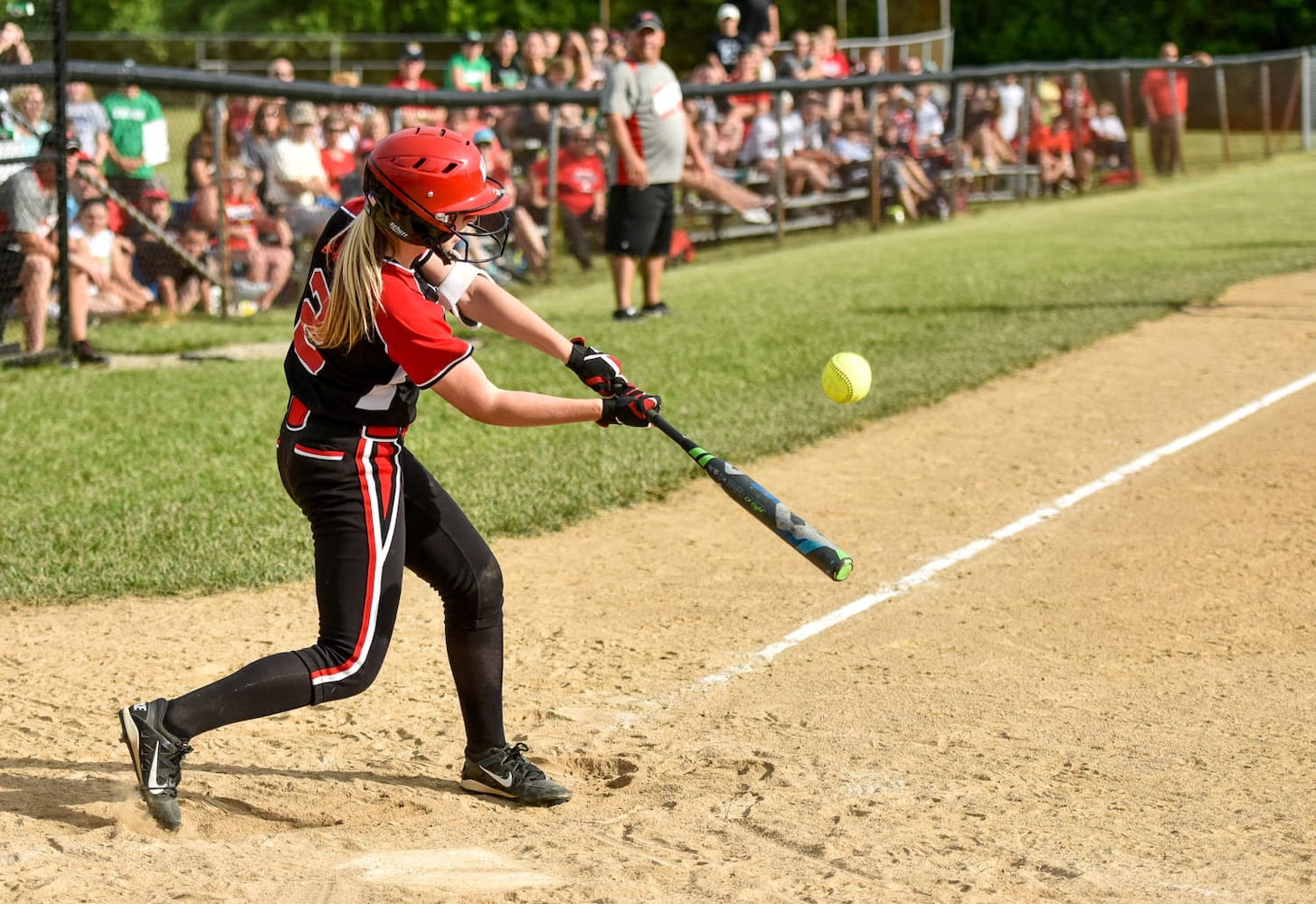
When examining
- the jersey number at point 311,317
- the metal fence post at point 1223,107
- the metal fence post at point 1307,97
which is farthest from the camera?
the metal fence post at point 1307,97

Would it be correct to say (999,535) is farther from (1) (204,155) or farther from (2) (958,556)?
(1) (204,155)

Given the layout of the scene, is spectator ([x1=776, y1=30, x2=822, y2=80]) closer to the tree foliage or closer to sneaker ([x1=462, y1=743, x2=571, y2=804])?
the tree foliage

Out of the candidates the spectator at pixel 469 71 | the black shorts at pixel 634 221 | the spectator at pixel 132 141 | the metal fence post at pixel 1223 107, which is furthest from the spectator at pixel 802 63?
the spectator at pixel 132 141

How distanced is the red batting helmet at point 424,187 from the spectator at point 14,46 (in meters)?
7.34

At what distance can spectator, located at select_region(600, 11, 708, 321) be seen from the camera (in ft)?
38.6

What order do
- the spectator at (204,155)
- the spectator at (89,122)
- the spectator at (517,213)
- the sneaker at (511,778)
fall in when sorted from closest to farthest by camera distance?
the sneaker at (511,778)
the spectator at (89,122)
the spectator at (204,155)
the spectator at (517,213)

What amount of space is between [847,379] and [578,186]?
34.3ft

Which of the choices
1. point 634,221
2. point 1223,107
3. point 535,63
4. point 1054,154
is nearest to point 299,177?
point 634,221

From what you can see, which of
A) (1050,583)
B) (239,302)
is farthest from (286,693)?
(239,302)

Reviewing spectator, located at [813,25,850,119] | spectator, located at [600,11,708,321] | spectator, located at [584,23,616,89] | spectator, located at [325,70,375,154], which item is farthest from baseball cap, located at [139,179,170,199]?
spectator, located at [813,25,850,119]

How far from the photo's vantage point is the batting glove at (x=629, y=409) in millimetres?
4031

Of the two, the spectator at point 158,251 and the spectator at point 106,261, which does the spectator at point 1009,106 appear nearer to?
the spectator at point 158,251

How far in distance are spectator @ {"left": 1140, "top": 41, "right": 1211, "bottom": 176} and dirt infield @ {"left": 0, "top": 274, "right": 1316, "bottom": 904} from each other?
17.9 meters

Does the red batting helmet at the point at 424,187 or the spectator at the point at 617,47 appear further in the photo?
the spectator at the point at 617,47
